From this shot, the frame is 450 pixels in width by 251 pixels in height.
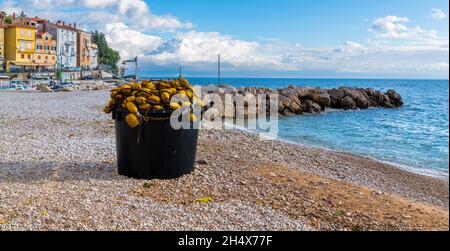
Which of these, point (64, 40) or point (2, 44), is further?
point (64, 40)

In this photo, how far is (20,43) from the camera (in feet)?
198

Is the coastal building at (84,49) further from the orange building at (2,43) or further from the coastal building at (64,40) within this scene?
the orange building at (2,43)

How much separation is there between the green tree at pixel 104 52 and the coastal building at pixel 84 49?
5.71 metres

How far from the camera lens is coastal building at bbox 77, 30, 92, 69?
7512cm

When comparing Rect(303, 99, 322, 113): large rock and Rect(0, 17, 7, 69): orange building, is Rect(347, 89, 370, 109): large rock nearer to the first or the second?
Rect(303, 99, 322, 113): large rock

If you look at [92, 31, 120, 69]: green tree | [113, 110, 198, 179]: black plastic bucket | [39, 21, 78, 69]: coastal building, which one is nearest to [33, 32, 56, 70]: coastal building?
[39, 21, 78, 69]: coastal building

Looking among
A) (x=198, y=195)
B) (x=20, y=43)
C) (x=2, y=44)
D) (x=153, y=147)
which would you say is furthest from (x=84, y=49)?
(x=198, y=195)

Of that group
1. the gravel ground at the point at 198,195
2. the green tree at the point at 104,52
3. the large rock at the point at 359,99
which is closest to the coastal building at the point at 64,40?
the green tree at the point at 104,52

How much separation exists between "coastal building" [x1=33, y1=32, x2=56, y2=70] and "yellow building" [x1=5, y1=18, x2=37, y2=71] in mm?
1391

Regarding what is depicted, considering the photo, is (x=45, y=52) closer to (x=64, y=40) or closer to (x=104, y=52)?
(x=64, y=40)

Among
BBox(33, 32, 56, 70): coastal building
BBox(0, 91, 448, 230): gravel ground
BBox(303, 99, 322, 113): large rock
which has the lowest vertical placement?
BBox(0, 91, 448, 230): gravel ground

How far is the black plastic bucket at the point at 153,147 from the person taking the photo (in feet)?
17.8

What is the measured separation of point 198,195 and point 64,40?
72.9 m
